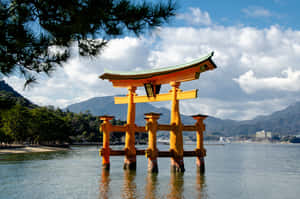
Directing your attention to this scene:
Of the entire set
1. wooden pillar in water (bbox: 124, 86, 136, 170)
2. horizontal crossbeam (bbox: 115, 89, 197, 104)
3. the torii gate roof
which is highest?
the torii gate roof

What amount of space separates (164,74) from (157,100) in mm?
1802

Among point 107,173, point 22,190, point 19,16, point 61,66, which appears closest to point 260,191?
point 107,173

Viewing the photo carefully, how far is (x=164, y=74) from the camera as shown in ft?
58.4

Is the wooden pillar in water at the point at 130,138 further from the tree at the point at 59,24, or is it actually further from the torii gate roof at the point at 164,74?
the tree at the point at 59,24

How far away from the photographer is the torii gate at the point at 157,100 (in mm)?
16797

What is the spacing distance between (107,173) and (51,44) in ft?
48.8

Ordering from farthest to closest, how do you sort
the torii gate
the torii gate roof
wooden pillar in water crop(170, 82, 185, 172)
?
wooden pillar in water crop(170, 82, 185, 172) < the torii gate < the torii gate roof

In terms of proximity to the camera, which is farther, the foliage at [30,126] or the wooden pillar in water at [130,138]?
the foliage at [30,126]

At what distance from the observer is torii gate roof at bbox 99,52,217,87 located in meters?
16.2

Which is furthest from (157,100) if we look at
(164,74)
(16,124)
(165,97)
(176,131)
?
(16,124)

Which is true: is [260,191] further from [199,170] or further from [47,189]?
[47,189]

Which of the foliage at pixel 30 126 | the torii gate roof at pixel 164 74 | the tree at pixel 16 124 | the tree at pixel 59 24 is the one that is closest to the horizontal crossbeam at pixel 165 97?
the torii gate roof at pixel 164 74

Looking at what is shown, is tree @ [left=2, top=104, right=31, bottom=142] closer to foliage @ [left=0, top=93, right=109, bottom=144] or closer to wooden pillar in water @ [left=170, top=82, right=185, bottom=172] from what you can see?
foliage @ [left=0, top=93, right=109, bottom=144]

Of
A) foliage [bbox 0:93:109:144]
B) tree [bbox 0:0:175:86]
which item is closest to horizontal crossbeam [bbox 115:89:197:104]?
tree [bbox 0:0:175:86]
